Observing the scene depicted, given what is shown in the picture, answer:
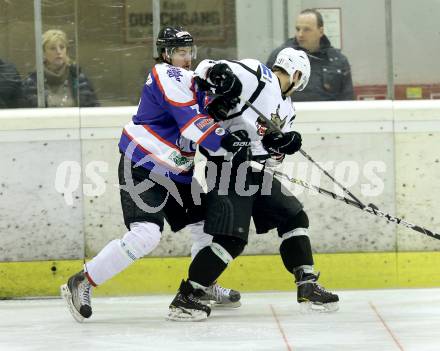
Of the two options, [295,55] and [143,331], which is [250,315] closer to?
[143,331]

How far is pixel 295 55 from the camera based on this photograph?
16.6 ft

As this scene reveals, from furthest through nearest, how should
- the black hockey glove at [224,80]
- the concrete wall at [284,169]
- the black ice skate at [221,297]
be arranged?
the concrete wall at [284,169], the black ice skate at [221,297], the black hockey glove at [224,80]

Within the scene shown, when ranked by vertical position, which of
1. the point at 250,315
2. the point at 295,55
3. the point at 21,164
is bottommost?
the point at 250,315

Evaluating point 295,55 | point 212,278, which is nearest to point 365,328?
point 212,278

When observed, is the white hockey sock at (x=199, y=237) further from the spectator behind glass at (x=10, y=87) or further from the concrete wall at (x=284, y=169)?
the spectator behind glass at (x=10, y=87)

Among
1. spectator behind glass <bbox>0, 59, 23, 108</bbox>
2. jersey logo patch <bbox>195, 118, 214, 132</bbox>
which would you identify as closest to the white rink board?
jersey logo patch <bbox>195, 118, 214, 132</bbox>

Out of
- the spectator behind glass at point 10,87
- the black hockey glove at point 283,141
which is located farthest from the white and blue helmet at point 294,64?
the spectator behind glass at point 10,87

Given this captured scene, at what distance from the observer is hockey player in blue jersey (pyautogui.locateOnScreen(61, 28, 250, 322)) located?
193 inches

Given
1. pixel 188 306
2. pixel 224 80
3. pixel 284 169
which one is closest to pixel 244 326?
pixel 188 306

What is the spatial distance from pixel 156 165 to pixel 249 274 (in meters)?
1.02

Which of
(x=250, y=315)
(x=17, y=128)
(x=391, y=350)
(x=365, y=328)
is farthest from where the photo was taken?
(x=17, y=128)

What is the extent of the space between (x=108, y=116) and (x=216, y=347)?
1.64 meters

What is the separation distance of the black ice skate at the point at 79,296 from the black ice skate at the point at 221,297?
577 mm

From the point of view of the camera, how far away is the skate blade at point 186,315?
5.05m
